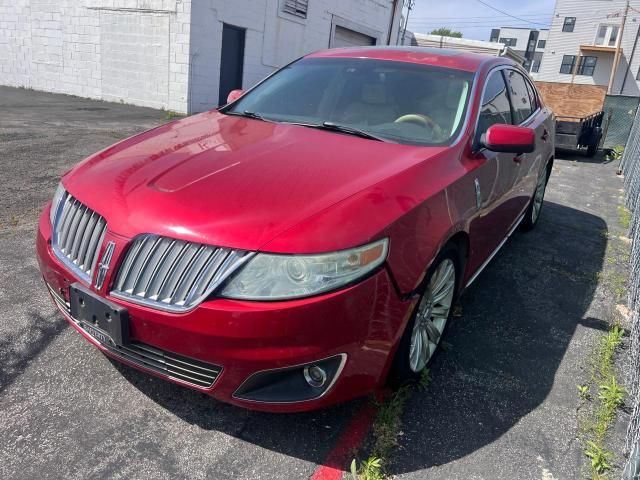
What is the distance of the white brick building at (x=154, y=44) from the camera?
12430 millimetres

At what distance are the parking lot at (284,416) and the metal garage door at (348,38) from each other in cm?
1539

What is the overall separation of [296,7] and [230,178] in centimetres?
1451

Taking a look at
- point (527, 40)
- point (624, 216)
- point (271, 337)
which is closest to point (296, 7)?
point (624, 216)

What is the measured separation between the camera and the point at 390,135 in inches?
117

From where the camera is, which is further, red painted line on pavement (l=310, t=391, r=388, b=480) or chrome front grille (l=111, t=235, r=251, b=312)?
red painted line on pavement (l=310, t=391, r=388, b=480)

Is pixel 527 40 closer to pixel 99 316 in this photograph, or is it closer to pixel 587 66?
pixel 587 66

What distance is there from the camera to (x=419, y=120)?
3086mm

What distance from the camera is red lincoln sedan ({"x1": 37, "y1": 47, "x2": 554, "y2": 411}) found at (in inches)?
74.2

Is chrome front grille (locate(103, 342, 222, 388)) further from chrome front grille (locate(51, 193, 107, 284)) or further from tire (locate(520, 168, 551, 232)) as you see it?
tire (locate(520, 168, 551, 232))

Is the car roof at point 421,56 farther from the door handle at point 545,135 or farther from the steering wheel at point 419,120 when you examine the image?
the door handle at point 545,135

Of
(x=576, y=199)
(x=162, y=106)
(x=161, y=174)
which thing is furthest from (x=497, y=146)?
(x=162, y=106)

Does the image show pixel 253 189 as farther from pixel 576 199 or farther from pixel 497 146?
pixel 576 199

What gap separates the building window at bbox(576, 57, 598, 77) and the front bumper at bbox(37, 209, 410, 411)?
43.5 metres

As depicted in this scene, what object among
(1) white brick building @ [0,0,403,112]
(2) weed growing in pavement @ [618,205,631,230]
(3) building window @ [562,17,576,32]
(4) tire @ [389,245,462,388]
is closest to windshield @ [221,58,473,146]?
(4) tire @ [389,245,462,388]
